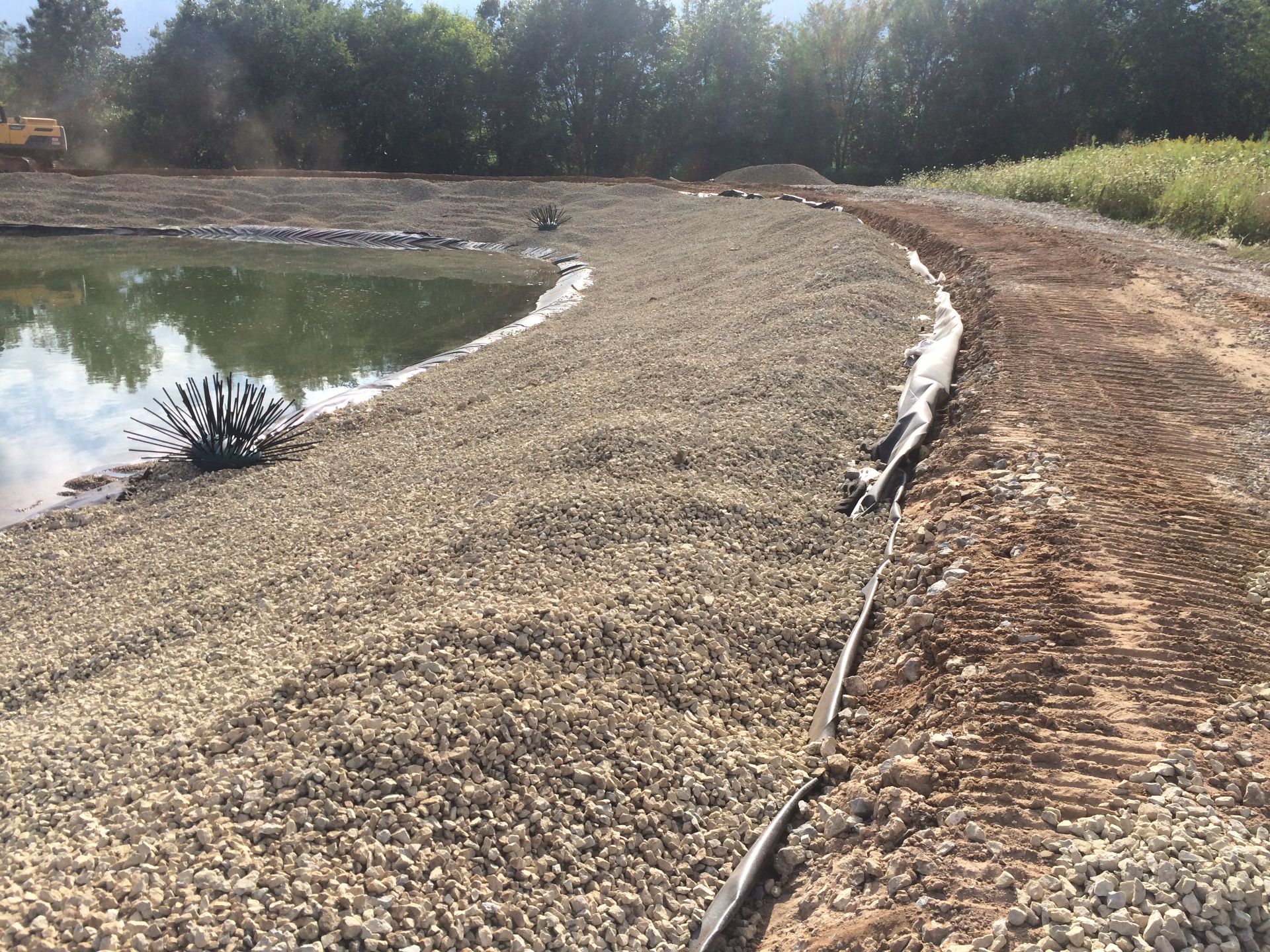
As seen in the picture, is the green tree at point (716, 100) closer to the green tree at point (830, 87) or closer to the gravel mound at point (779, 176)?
the green tree at point (830, 87)

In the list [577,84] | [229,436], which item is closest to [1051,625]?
[229,436]

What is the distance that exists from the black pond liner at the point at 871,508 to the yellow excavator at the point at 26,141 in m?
22.8

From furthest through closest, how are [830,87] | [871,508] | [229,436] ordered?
[830,87] → [229,436] → [871,508]

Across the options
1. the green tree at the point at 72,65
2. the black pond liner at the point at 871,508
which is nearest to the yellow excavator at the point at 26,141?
the green tree at the point at 72,65

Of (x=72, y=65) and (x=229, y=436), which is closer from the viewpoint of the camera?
(x=229, y=436)

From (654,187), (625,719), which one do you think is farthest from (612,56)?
(625,719)

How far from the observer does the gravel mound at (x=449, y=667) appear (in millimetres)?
2418

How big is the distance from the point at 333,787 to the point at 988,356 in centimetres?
518

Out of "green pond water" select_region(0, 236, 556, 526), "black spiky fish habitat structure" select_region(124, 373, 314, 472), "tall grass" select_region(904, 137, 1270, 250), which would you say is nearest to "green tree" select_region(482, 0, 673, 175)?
"green pond water" select_region(0, 236, 556, 526)

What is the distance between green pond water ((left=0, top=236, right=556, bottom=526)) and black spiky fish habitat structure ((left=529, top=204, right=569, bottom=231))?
5.48 ft

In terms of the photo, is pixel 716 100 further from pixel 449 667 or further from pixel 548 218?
pixel 449 667

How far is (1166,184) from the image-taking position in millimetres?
12281

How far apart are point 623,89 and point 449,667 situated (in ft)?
100

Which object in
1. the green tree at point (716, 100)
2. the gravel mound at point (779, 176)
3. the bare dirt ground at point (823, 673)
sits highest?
the green tree at point (716, 100)
